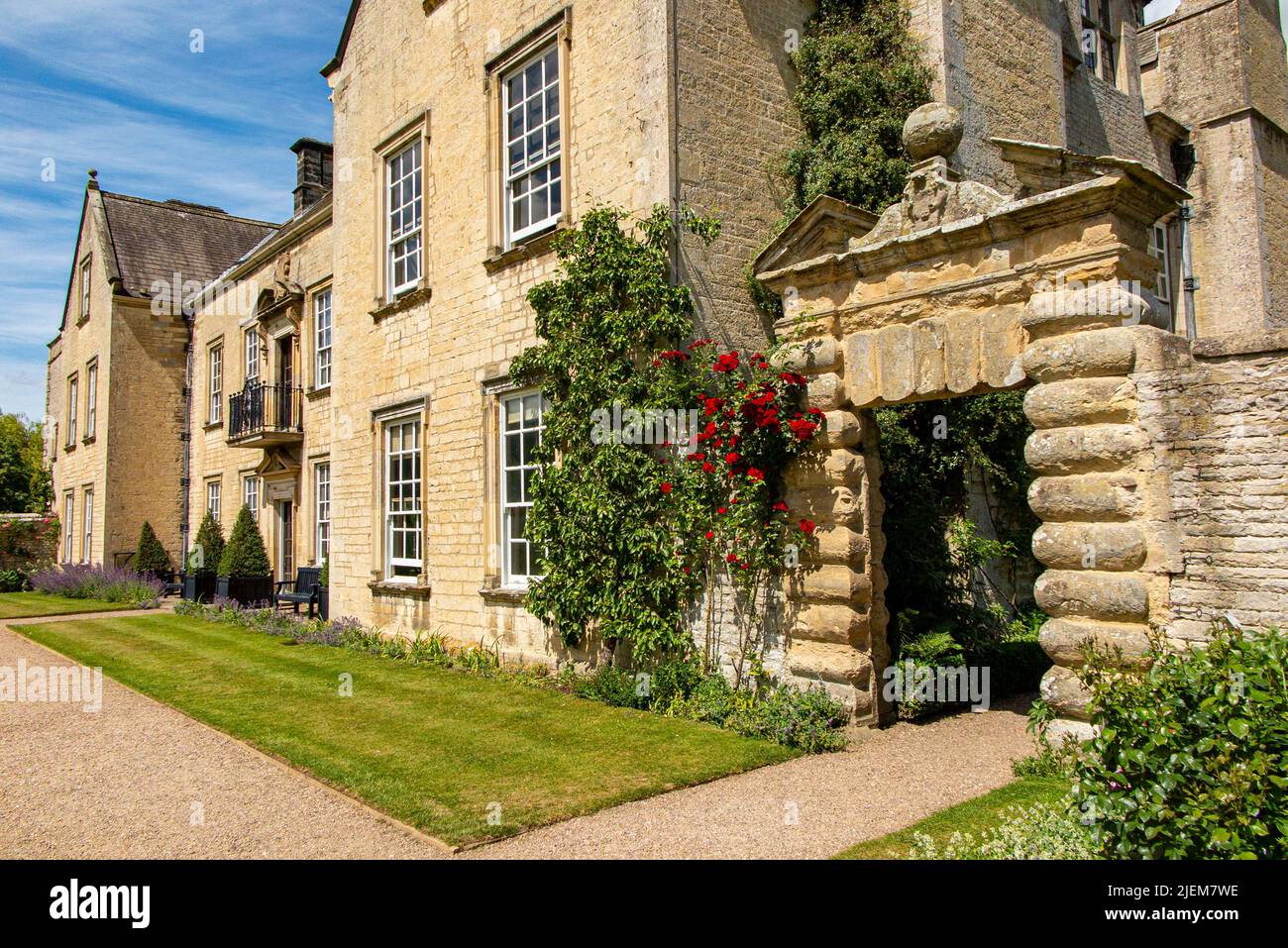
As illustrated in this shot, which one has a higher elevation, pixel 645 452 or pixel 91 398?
pixel 91 398

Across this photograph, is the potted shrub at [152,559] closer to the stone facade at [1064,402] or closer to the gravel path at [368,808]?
the gravel path at [368,808]

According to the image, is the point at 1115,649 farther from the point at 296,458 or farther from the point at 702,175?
the point at 296,458

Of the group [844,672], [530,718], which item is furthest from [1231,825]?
[530,718]

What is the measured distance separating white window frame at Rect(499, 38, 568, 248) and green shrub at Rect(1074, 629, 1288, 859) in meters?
7.89

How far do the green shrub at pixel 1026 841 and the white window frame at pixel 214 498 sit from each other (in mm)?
22100

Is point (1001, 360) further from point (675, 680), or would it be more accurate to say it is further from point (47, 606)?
point (47, 606)

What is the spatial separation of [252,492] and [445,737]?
621 inches

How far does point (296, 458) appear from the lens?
62.7 ft

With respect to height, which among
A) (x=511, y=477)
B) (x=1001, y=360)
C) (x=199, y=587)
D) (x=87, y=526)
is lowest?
(x=199, y=587)

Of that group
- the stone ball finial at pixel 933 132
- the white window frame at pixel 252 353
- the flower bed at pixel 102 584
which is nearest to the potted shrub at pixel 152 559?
the flower bed at pixel 102 584

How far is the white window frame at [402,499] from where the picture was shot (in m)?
12.8

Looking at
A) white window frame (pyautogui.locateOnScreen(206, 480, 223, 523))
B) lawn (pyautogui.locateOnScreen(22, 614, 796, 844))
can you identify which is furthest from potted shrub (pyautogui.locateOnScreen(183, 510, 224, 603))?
lawn (pyautogui.locateOnScreen(22, 614, 796, 844))

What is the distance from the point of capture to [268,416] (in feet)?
64.5

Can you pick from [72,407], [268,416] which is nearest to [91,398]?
[72,407]
